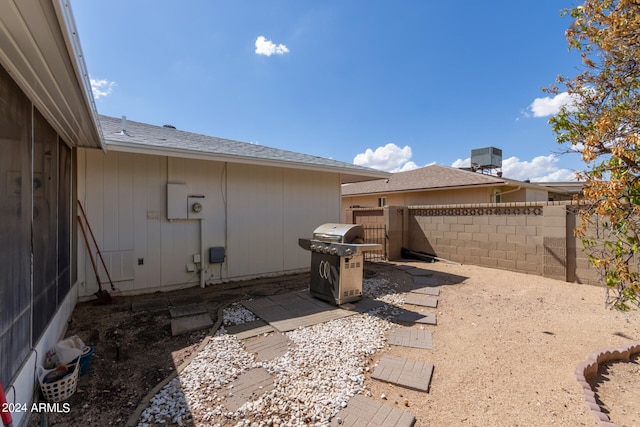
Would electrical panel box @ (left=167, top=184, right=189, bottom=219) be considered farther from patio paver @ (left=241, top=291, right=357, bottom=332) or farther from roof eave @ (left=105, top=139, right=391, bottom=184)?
patio paver @ (left=241, top=291, right=357, bottom=332)

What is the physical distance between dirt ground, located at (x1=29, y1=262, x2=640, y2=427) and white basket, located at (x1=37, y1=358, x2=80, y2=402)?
13 centimetres

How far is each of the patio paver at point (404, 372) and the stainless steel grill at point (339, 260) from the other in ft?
5.31

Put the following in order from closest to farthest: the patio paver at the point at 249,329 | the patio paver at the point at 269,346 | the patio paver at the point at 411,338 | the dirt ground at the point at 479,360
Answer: the dirt ground at the point at 479,360, the patio paver at the point at 269,346, the patio paver at the point at 411,338, the patio paver at the point at 249,329

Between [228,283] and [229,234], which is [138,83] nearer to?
[229,234]

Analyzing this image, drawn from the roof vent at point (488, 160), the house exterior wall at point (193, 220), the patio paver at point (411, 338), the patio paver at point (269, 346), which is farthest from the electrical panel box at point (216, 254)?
the roof vent at point (488, 160)

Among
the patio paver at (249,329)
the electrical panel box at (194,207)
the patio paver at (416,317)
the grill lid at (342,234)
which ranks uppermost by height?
the electrical panel box at (194,207)

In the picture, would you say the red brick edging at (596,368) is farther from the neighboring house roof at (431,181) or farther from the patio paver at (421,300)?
the neighboring house roof at (431,181)

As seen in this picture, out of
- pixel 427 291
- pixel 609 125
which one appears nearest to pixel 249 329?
pixel 427 291

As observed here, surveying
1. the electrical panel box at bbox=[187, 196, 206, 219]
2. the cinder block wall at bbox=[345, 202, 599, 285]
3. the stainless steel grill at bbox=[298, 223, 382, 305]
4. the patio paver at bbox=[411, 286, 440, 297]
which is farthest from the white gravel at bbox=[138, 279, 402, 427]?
the cinder block wall at bbox=[345, 202, 599, 285]

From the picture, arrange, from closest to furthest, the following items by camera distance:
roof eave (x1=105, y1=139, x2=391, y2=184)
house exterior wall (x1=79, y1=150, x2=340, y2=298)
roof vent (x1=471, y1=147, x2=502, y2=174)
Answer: roof eave (x1=105, y1=139, x2=391, y2=184) → house exterior wall (x1=79, y1=150, x2=340, y2=298) → roof vent (x1=471, y1=147, x2=502, y2=174)

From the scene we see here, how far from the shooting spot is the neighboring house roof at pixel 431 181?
11.7 meters

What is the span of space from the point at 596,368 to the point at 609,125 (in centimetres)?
237

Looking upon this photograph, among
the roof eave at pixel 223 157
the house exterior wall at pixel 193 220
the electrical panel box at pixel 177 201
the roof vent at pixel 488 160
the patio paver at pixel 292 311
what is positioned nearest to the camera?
the patio paver at pixel 292 311

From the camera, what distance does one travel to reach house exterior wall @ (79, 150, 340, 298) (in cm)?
498
